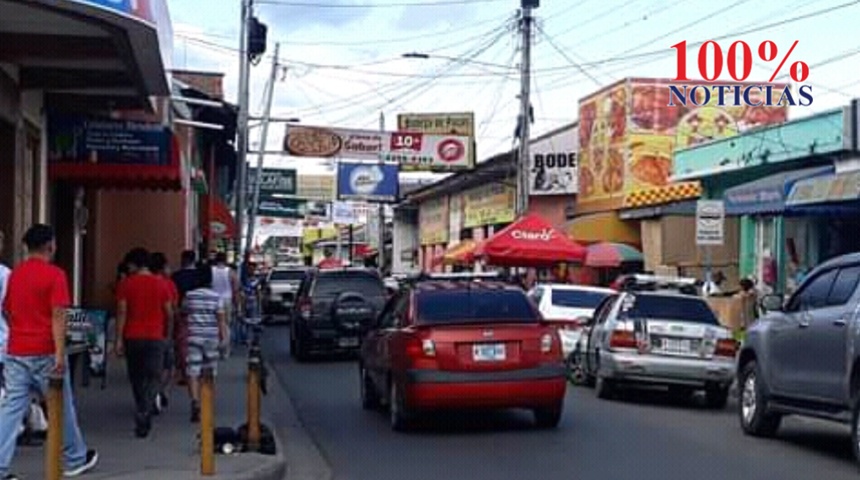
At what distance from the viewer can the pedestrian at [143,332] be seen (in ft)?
48.4

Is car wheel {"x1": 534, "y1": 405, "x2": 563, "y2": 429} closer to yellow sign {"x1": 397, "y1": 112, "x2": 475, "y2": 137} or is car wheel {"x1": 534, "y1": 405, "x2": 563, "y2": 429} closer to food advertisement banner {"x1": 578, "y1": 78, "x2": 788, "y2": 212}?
food advertisement banner {"x1": 578, "y1": 78, "x2": 788, "y2": 212}

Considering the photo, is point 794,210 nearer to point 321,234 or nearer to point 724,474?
point 724,474

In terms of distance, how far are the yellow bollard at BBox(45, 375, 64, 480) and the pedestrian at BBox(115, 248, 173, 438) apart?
4.12 metres

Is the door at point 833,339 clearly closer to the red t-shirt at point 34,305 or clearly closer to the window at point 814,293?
the window at point 814,293

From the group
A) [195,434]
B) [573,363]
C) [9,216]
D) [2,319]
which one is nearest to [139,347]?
[195,434]

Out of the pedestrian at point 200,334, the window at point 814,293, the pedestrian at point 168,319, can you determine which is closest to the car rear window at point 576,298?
the pedestrian at point 168,319

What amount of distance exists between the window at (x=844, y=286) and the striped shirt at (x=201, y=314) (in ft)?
21.3

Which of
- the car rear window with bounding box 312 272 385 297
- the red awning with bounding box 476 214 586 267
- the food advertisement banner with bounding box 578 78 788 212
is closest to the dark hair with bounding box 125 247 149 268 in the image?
the car rear window with bounding box 312 272 385 297

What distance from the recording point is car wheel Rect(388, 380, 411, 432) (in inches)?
643

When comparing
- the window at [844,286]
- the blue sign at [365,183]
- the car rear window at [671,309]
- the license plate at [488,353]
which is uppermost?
the blue sign at [365,183]

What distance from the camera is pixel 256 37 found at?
1517 inches

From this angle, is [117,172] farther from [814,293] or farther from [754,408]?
[814,293]

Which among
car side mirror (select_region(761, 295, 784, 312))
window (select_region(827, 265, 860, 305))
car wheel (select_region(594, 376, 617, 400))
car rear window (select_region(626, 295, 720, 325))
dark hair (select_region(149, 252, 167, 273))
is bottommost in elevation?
car wheel (select_region(594, 376, 617, 400))

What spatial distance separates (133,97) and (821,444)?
9645 millimetres
